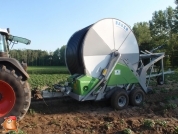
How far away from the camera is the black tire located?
307 inches

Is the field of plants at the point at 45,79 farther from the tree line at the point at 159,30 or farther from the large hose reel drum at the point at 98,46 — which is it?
the tree line at the point at 159,30

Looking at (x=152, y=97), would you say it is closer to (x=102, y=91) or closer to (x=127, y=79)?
(x=127, y=79)

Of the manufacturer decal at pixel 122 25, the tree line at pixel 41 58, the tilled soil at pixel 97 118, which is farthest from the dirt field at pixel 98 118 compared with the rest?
the tree line at pixel 41 58

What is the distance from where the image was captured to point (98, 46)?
24.1 ft

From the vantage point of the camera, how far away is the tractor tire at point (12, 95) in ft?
16.5

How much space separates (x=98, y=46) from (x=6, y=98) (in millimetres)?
3560

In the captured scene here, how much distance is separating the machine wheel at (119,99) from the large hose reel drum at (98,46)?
0.94 metres

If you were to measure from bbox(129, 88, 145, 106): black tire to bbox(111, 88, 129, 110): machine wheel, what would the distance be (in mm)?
278

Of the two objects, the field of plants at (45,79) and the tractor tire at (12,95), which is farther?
the field of plants at (45,79)

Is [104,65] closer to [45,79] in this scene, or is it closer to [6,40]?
[6,40]

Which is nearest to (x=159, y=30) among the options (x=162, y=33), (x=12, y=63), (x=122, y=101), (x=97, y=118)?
(x=162, y=33)

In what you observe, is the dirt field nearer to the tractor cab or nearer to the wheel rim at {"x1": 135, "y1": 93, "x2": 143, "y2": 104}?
the wheel rim at {"x1": 135, "y1": 93, "x2": 143, "y2": 104}

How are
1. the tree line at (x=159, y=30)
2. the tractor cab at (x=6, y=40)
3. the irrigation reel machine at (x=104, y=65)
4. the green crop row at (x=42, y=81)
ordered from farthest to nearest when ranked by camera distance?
the tree line at (x=159, y=30), the green crop row at (x=42, y=81), the irrigation reel machine at (x=104, y=65), the tractor cab at (x=6, y=40)

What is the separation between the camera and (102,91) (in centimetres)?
733
